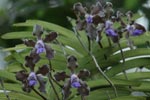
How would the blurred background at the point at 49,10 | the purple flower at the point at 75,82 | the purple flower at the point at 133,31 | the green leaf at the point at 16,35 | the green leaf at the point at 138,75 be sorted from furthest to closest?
the blurred background at the point at 49,10
the green leaf at the point at 16,35
the green leaf at the point at 138,75
the purple flower at the point at 133,31
the purple flower at the point at 75,82

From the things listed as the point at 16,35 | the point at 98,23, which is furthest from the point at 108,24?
the point at 16,35

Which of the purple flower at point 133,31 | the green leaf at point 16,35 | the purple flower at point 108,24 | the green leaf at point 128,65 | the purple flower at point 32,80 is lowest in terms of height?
the green leaf at point 128,65

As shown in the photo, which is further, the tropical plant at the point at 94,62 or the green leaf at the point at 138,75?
the green leaf at the point at 138,75

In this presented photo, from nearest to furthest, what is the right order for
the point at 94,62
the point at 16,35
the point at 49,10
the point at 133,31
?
the point at 133,31 → the point at 94,62 → the point at 16,35 → the point at 49,10

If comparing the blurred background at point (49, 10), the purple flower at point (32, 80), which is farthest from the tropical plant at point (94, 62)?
the blurred background at point (49, 10)

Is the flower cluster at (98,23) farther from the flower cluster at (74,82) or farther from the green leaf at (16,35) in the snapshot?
the green leaf at (16,35)

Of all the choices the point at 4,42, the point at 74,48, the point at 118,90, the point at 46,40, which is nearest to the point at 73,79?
the point at 46,40

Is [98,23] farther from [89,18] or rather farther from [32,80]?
[32,80]

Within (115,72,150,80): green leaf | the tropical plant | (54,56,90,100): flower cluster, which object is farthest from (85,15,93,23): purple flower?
(115,72,150,80): green leaf

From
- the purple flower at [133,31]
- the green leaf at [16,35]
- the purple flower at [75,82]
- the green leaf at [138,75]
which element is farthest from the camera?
the green leaf at [16,35]

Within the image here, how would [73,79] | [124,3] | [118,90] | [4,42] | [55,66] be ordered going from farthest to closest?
1. [124,3]
2. [4,42]
3. [55,66]
4. [118,90]
5. [73,79]

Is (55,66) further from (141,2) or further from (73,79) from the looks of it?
(141,2)
